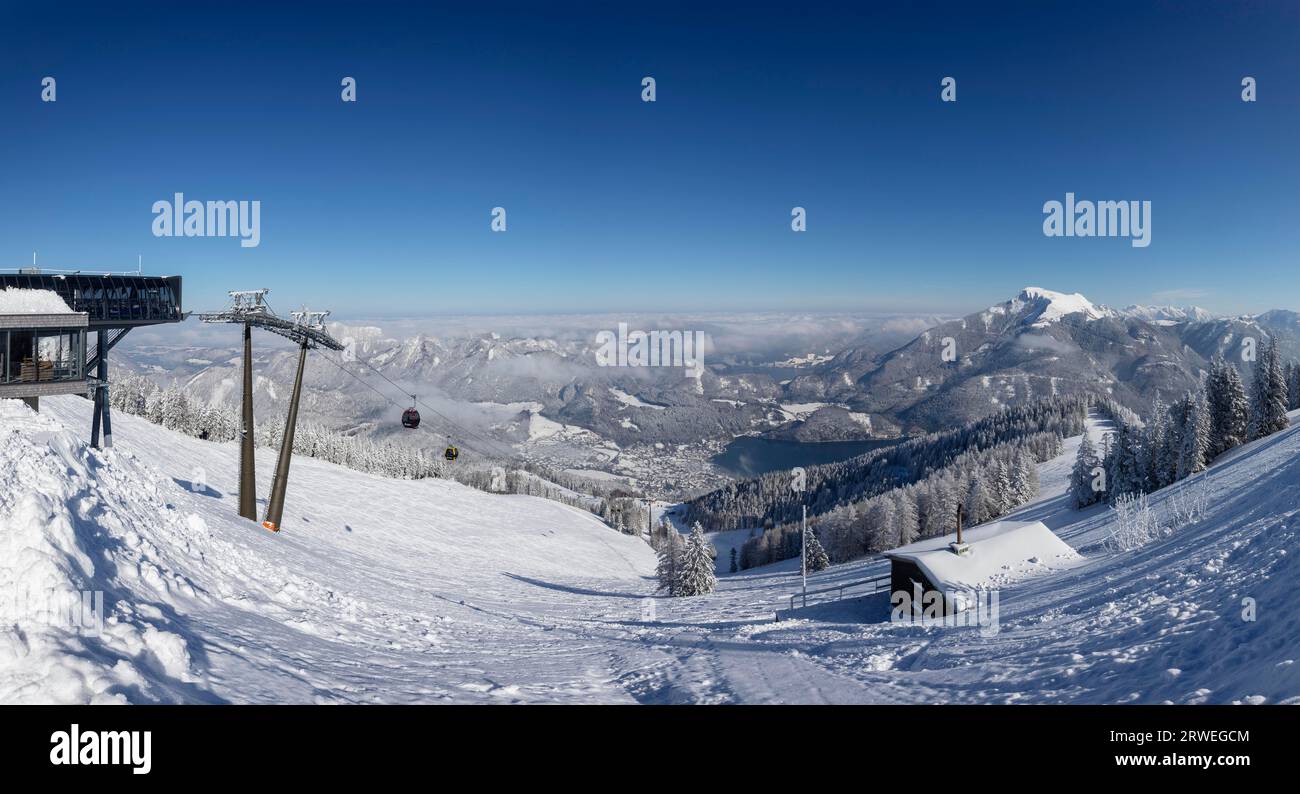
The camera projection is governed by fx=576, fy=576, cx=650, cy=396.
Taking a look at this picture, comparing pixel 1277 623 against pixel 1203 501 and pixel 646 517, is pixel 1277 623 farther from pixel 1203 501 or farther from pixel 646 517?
pixel 646 517

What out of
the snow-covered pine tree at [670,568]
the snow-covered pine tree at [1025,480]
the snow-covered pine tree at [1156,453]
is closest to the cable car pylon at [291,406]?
the snow-covered pine tree at [670,568]

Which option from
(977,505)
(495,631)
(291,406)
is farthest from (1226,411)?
A: (291,406)

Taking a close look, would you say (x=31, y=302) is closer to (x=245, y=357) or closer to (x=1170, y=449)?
(x=245, y=357)

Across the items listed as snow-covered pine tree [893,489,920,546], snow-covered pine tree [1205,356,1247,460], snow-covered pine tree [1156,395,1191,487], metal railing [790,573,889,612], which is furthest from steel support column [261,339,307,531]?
snow-covered pine tree [1205,356,1247,460]

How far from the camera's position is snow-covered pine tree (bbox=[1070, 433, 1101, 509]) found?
2376 inches

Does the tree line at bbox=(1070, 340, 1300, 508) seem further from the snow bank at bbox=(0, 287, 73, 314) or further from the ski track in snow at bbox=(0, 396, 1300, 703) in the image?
the snow bank at bbox=(0, 287, 73, 314)

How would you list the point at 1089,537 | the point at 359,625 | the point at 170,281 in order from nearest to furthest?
the point at 359,625 < the point at 170,281 < the point at 1089,537

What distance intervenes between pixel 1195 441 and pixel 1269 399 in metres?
12.3

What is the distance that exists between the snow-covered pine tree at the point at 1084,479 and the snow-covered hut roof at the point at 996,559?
40059 mm

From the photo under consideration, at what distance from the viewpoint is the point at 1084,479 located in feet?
204

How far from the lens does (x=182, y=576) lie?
1262 centimetres

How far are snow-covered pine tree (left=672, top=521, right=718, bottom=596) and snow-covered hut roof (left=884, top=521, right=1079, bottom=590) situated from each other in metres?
14.1

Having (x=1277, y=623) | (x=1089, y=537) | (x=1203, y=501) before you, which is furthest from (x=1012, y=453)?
(x=1277, y=623)
